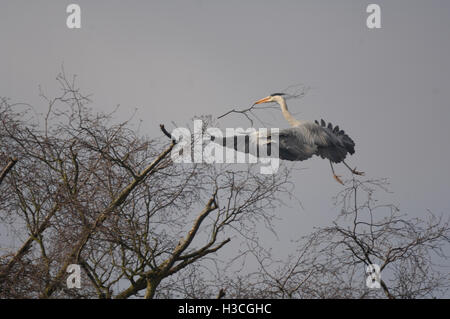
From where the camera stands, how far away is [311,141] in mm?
11117

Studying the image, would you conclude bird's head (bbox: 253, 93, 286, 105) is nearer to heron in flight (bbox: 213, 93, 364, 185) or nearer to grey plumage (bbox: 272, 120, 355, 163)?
heron in flight (bbox: 213, 93, 364, 185)

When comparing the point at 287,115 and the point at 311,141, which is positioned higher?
the point at 287,115

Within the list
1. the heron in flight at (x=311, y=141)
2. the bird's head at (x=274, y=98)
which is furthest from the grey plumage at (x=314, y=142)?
the bird's head at (x=274, y=98)

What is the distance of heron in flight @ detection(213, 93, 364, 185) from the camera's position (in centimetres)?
1084

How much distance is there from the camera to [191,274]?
814cm

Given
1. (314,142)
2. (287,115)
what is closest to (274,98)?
(287,115)

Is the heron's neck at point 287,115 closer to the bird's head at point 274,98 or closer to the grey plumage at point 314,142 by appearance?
the bird's head at point 274,98

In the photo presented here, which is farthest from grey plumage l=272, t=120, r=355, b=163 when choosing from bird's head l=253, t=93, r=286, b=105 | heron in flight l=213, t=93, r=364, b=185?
bird's head l=253, t=93, r=286, b=105

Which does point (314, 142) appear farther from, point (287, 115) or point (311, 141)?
point (287, 115)

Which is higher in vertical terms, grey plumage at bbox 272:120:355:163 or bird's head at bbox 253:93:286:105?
bird's head at bbox 253:93:286:105

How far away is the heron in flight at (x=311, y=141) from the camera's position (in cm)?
1084

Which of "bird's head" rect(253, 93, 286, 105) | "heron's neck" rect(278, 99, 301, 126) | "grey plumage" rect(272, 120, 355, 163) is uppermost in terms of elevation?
"bird's head" rect(253, 93, 286, 105)
